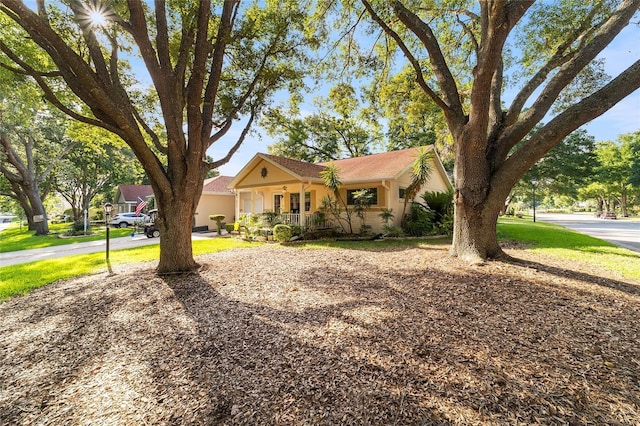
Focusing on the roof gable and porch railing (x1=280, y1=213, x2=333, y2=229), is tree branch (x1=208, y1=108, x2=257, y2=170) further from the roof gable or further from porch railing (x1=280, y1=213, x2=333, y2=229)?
porch railing (x1=280, y1=213, x2=333, y2=229)

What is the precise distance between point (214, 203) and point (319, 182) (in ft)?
36.7

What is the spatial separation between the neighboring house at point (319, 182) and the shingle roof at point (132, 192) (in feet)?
82.1

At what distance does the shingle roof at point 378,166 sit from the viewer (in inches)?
506

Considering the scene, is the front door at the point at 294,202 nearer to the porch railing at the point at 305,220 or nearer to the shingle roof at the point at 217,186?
the porch railing at the point at 305,220

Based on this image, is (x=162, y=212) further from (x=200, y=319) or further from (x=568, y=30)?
(x=568, y=30)

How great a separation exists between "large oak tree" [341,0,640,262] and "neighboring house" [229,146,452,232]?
582cm

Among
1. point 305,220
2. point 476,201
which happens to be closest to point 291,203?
point 305,220

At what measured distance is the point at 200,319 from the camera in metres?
3.87

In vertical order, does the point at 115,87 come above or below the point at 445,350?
above

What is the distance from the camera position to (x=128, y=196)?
111ft

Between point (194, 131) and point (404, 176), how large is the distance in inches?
416

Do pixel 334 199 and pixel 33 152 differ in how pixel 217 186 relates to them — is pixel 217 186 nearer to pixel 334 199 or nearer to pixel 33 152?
pixel 334 199

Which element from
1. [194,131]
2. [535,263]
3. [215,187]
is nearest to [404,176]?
[535,263]

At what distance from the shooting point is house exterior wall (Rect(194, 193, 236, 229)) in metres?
19.7
